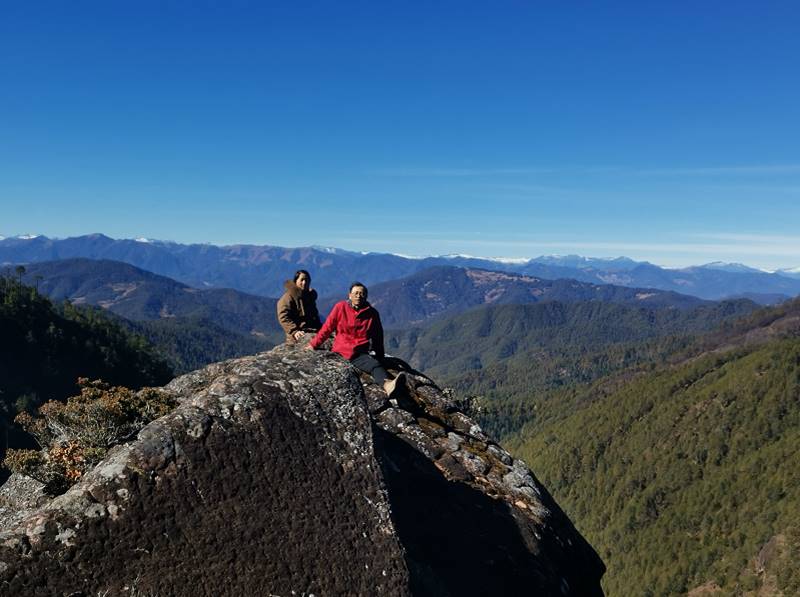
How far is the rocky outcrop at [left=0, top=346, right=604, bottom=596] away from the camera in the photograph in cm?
615

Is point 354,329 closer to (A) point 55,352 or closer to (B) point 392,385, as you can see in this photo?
(B) point 392,385

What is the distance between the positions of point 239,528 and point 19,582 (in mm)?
2291

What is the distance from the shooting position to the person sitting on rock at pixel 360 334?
14047 millimetres

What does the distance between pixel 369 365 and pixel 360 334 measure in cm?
88

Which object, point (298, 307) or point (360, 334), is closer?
point (360, 334)

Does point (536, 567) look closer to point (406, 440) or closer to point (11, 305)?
point (406, 440)

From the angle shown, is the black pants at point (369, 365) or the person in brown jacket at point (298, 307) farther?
the person in brown jacket at point (298, 307)

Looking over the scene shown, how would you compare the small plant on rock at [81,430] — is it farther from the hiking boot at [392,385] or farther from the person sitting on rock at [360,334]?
the hiking boot at [392,385]

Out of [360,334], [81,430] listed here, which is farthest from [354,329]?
[81,430]

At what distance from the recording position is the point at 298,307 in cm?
1872

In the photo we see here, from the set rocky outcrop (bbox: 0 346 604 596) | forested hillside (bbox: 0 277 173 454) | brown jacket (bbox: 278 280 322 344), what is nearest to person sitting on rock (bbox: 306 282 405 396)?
rocky outcrop (bbox: 0 346 604 596)

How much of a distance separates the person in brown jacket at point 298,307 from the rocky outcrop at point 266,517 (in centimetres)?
824

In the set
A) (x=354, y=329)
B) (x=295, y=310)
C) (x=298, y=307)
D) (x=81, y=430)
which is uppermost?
(x=298, y=307)

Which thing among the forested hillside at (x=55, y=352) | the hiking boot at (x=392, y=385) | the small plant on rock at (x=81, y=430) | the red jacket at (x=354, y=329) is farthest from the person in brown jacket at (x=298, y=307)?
the forested hillside at (x=55, y=352)
